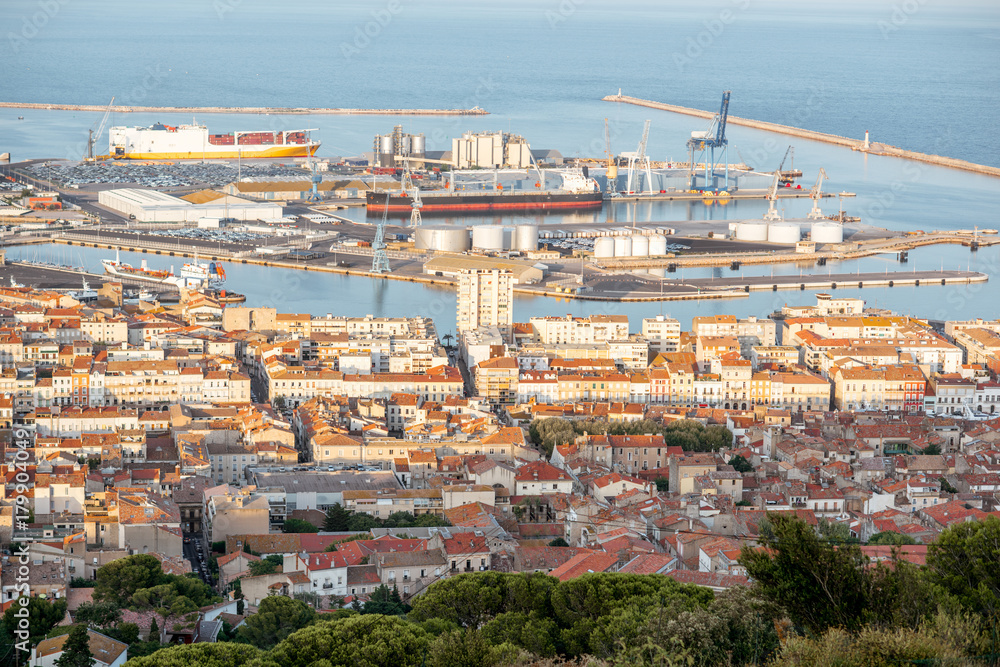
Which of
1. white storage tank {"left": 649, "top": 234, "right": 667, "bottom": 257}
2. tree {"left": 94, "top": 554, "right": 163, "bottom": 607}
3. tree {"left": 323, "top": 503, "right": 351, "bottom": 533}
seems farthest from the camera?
white storage tank {"left": 649, "top": 234, "right": 667, "bottom": 257}

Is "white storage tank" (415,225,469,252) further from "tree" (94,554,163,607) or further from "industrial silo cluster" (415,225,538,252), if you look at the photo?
"tree" (94,554,163,607)

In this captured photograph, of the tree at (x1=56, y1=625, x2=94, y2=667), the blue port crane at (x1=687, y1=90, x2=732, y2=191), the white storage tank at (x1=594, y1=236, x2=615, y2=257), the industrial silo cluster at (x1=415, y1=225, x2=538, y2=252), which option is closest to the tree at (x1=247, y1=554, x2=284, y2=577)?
the tree at (x1=56, y1=625, x2=94, y2=667)

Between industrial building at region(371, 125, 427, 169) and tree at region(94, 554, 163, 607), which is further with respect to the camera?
industrial building at region(371, 125, 427, 169)

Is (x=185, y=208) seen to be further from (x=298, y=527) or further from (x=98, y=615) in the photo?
(x=98, y=615)

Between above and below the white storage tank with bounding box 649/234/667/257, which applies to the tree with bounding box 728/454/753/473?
below

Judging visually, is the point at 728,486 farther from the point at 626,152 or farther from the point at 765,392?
the point at 626,152

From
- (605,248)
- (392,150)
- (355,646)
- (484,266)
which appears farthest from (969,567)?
(392,150)
